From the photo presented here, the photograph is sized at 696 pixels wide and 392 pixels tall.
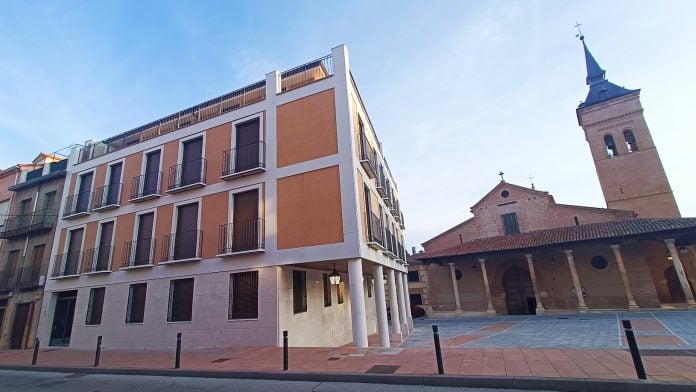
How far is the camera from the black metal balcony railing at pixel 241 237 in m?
10.6

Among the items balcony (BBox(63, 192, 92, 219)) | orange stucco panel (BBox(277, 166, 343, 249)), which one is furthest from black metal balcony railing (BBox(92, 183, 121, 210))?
orange stucco panel (BBox(277, 166, 343, 249))

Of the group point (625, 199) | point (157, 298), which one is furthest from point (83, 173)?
point (625, 199)

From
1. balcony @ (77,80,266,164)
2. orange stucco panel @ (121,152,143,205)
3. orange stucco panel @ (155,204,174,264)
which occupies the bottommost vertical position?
orange stucco panel @ (155,204,174,264)

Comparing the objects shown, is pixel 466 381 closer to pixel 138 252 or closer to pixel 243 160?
pixel 243 160

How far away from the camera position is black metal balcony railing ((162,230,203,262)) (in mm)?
11788

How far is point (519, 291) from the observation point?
23.8 metres

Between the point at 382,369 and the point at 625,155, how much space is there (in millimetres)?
32690

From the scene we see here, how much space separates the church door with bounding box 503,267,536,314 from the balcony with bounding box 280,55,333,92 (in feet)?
69.8

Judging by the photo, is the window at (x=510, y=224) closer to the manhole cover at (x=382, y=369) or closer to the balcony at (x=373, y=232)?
the balcony at (x=373, y=232)

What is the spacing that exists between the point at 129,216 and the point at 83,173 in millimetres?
5108

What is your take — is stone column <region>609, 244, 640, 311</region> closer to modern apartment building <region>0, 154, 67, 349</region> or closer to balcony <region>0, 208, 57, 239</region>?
modern apartment building <region>0, 154, 67, 349</region>

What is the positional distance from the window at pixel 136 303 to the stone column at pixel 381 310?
9244mm

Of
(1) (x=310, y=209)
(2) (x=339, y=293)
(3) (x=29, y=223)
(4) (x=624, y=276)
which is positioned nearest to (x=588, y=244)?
(4) (x=624, y=276)

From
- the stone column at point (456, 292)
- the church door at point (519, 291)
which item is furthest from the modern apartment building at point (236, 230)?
the church door at point (519, 291)
